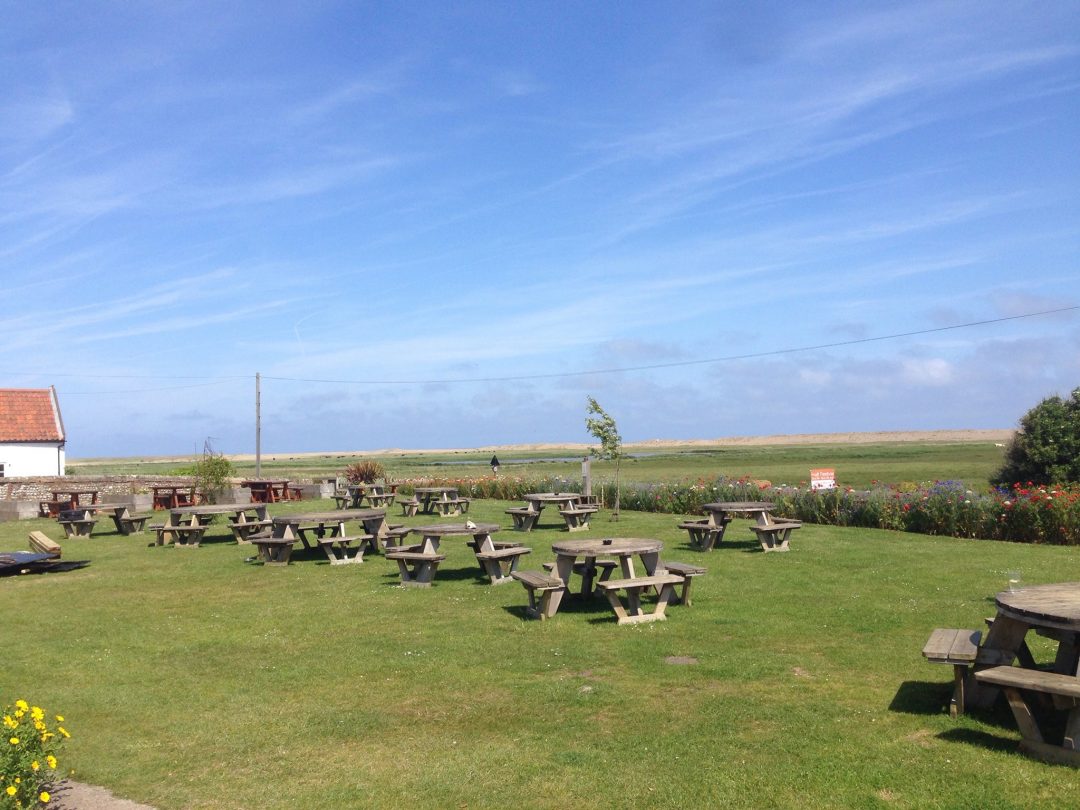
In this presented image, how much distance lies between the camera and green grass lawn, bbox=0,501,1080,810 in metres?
5.39

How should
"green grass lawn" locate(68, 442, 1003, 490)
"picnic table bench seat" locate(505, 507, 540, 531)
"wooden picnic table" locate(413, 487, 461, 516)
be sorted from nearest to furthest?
"picnic table bench seat" locate(505, 507, 540, 531)
"wooden picnic table" locate(413, 487, 461, 516)
"green grass lawn" locate(68, 442, 1003, 490)

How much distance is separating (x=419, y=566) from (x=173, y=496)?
15.4 meters

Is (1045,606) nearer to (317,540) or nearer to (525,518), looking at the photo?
(317,540)

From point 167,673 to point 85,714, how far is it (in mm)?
1199

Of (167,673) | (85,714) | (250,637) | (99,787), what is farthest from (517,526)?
(99,787)

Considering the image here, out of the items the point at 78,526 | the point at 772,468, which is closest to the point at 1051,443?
the point at 78,526

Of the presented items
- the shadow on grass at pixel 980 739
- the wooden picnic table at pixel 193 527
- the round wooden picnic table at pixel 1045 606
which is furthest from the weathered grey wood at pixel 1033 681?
the wooden picnic table at pixel 193 527

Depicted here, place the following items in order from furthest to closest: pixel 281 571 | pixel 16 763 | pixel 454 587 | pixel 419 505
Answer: pixel 419 505 → pixel 281 571 → pixel 454 587 → pixel 16 763

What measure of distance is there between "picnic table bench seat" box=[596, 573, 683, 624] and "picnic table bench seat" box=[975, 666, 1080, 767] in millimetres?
4373

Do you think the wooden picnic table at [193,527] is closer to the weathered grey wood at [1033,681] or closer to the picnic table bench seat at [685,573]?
the picnic table bench seat at [685,573]

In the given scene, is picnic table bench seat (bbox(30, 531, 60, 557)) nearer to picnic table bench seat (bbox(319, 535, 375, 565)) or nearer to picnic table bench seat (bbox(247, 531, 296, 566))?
picnic table bench seat (bbox(247, 531, 296, 566))

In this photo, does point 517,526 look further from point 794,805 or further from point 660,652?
point 794,805

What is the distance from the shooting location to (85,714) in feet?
23.6

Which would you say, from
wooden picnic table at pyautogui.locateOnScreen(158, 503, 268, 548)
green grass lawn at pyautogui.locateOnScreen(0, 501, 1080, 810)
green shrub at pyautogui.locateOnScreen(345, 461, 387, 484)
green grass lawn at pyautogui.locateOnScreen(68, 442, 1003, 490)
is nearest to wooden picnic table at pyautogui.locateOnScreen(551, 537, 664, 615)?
green grass lawn at pyautogui.locateOnScreen(0, 501, 1080, 810)
